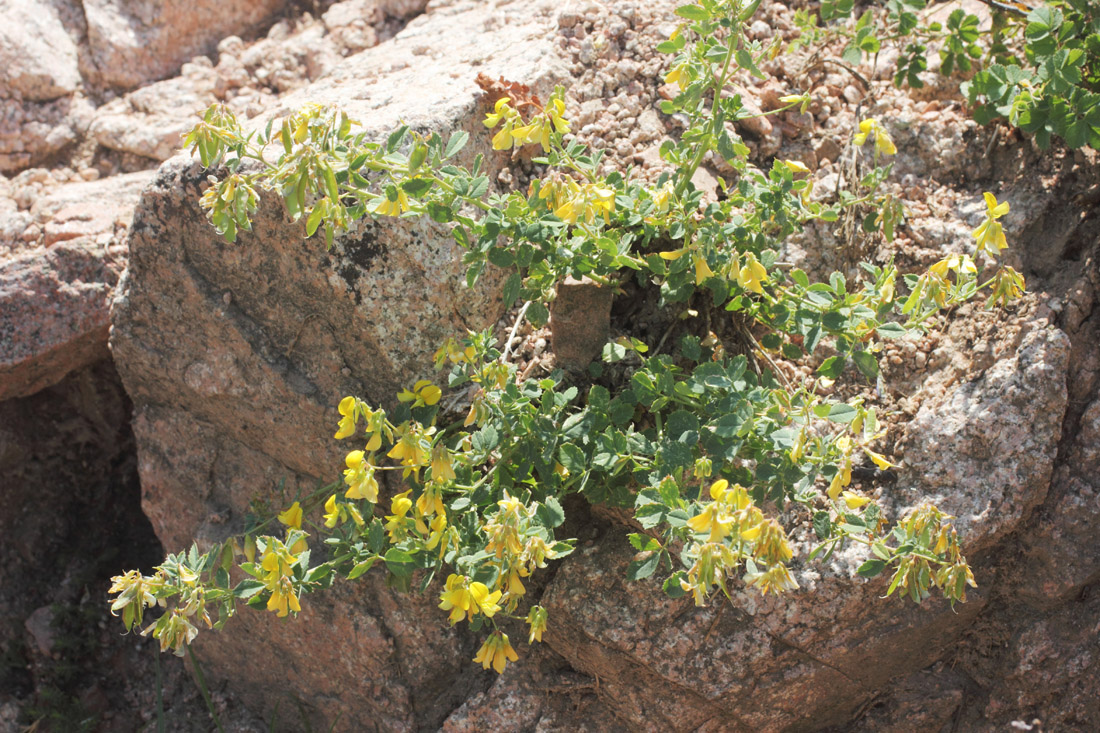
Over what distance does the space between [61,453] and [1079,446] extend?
3.51 metres

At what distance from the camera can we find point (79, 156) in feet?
11.3

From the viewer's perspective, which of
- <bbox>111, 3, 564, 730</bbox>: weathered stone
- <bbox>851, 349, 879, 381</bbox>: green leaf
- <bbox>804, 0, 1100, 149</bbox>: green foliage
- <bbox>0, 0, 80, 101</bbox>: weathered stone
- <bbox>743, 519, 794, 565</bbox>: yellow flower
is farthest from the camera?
<bbox>0, 0, 80, 101</bbox>: weathered stone

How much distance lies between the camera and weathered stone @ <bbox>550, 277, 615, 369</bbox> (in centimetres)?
243

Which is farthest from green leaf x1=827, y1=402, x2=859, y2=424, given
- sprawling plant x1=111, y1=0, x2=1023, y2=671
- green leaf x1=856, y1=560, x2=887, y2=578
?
green leaf x1=856, y1=560, x2=887, y2=578

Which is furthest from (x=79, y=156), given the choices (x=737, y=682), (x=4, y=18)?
(x=737, y=682)

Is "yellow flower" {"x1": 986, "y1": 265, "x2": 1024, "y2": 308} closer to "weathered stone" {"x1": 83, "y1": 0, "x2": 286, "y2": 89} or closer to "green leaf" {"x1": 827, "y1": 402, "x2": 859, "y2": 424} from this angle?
"green leaf" {"x1": 827, "y1": 402, "x2": 859, "y2": 424}

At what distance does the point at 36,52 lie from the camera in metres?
3.43

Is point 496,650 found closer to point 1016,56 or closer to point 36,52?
point 1016,56

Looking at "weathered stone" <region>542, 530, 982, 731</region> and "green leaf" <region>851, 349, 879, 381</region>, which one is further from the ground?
"green leaf" <region>851, 349, 879, 381</region>

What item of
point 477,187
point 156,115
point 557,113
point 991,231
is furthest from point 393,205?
point 156,115

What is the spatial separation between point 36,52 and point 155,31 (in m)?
0.45

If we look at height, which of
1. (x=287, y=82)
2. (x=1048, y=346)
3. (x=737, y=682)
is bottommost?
(x=737, y=682)

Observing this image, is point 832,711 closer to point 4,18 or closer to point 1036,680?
point 1036,680

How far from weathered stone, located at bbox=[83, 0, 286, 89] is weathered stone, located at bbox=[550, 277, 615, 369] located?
2.20m
